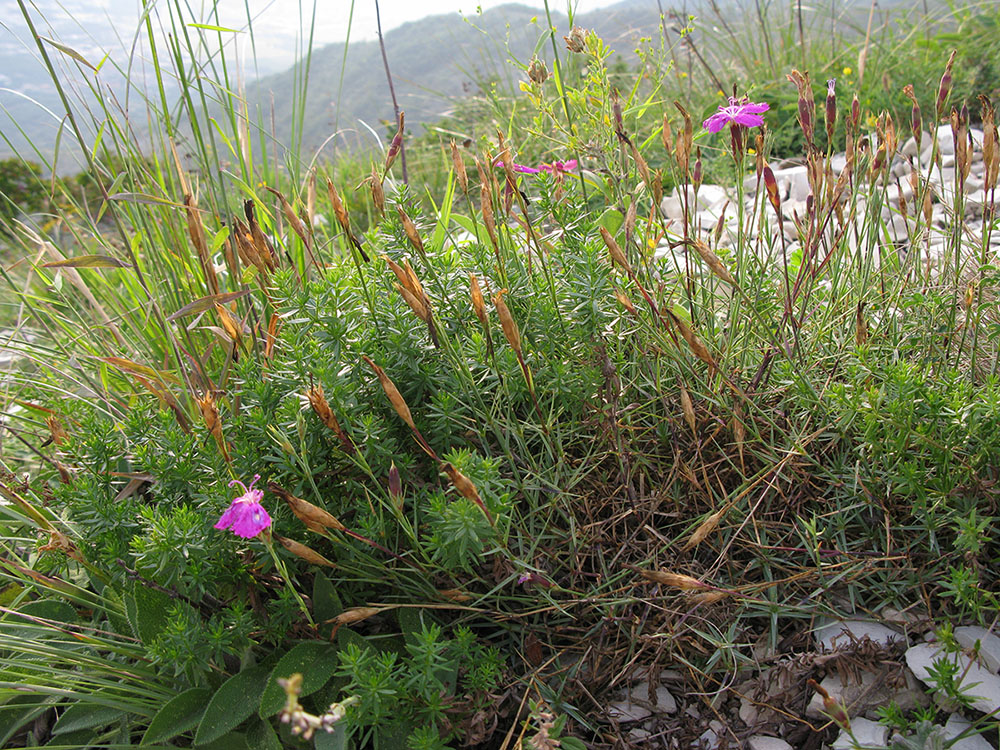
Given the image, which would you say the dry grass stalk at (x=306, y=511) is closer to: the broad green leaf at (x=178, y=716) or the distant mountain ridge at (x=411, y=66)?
the broad green leaf at (x=178, y=716)

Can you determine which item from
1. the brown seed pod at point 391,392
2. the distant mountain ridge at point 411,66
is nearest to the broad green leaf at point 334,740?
the brown seed pod at point 391,392

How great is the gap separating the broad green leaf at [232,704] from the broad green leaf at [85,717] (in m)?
0.20

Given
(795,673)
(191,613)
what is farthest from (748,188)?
(191,613)

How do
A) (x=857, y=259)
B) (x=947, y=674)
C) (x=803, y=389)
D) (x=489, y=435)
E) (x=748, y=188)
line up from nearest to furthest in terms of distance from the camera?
(x=947, y=674)
(x=803, y=389)
(x=489, y=435)
(x=857, y=259)
(x=748, y=188)

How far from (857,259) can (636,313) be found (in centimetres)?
75

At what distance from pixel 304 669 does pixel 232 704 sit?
128 millimetres

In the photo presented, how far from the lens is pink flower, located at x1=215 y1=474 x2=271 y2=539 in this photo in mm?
944

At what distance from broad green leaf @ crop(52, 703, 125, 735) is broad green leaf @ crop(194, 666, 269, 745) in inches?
8.1

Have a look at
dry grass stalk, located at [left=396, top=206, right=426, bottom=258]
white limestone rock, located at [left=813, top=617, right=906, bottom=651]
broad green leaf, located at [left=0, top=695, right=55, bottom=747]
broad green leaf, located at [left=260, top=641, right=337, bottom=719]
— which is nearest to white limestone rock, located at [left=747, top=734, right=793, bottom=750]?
white limestone rock, located at [left=813, top=617, right=906, bottom=651]

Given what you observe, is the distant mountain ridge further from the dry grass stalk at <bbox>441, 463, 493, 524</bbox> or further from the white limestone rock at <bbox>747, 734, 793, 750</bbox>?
the white limestone rock at <bbox>747, 734, 793, 750</bbox>

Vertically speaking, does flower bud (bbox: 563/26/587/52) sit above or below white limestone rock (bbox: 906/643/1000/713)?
above

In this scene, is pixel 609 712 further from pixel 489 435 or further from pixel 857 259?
pixel 857 259

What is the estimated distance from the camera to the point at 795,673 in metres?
1.17

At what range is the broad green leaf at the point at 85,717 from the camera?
1.22 meters
